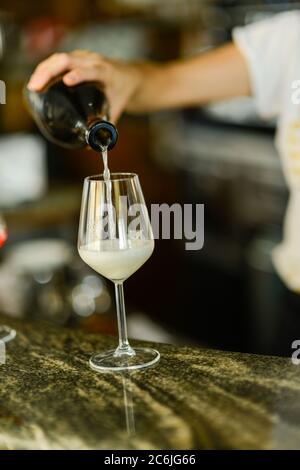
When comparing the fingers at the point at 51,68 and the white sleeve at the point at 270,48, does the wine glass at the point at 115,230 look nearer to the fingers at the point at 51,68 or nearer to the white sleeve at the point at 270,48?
the fingers at the point at 51,68

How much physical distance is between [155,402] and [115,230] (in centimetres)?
31

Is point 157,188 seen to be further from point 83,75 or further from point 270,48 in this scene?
point 83,75

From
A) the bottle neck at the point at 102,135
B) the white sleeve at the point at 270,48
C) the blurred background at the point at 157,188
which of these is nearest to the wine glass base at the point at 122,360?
the bottle neck at the point at 102,135

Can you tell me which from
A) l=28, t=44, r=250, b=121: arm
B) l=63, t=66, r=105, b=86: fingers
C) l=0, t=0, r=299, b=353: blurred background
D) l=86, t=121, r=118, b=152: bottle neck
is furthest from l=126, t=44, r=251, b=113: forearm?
l=0, t=0, r=299, b=353: blurred background

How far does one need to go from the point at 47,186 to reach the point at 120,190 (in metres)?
3.43

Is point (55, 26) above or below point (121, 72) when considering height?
above

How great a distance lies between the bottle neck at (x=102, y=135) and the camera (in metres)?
1.31

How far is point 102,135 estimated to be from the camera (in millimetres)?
1330

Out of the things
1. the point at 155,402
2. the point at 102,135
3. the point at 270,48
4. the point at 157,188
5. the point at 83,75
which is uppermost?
the point at 270,48

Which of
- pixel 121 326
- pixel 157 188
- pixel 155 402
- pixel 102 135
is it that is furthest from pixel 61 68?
pixel 157 188

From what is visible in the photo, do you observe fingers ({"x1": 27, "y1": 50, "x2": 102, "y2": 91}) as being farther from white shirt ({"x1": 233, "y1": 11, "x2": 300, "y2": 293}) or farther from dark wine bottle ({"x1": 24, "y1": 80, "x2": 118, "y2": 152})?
white shirt ({"x1": 233, "y1": 11, "x2": 300, "y2": 293})

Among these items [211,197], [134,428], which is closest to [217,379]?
[134,428]

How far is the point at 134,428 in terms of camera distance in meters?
1.08
